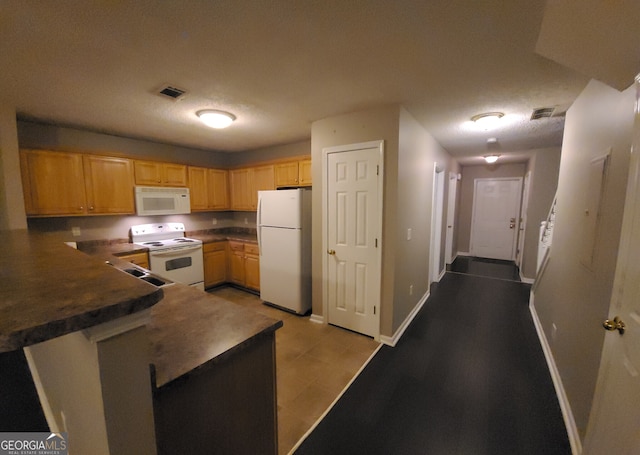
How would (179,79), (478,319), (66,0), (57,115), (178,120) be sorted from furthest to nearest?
(478,319) → (178,120) → (57,115) → (179,79) → (66,0)

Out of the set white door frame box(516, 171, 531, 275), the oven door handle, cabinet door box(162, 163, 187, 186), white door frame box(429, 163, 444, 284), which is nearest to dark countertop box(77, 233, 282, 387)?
the oven door handle

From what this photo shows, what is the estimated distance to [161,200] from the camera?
3.82 m

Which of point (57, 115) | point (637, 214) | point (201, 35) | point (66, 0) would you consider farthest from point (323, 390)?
point (57, 115)

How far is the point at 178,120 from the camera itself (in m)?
2.91

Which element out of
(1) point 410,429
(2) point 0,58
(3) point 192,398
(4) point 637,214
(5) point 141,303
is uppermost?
(2) point 0,58

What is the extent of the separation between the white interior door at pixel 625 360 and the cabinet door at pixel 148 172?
473 cm

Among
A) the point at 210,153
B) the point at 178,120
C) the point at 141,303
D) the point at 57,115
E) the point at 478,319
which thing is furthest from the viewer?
Result: the point at 210,153

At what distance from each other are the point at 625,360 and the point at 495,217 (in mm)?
6094

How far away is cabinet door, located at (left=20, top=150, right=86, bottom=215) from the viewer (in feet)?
9.12

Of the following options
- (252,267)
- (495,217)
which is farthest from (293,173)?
(495,217)

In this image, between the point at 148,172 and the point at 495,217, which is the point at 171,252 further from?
the point at 495,217

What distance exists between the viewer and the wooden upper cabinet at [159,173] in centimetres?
362

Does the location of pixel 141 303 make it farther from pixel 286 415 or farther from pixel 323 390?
pixel 323 390

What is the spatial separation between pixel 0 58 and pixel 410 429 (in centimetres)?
367
